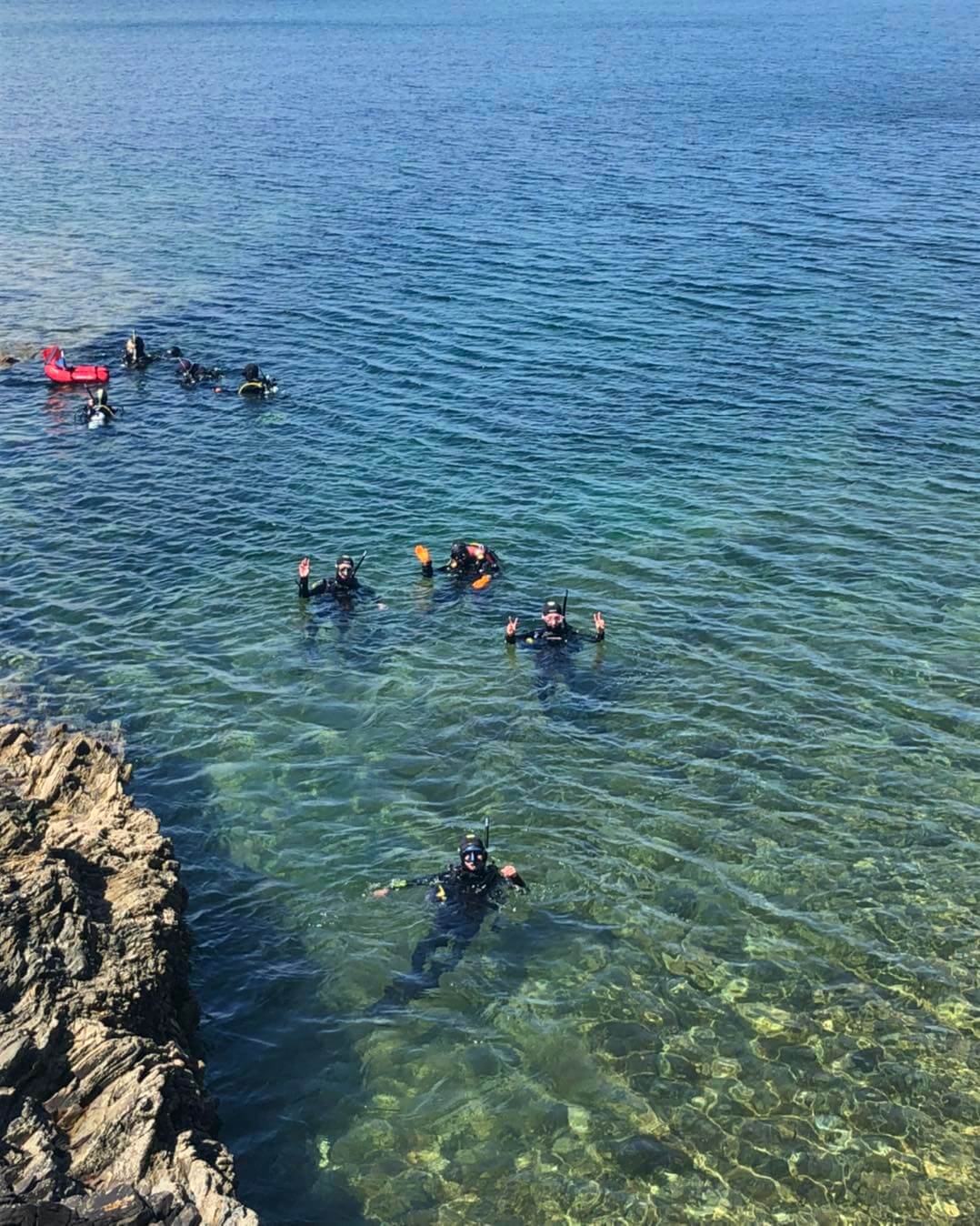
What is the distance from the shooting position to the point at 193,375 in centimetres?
4700

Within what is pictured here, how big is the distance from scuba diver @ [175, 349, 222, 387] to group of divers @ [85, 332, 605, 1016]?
4cm

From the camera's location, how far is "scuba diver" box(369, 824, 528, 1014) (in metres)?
20.2

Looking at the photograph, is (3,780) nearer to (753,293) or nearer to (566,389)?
(566,389)

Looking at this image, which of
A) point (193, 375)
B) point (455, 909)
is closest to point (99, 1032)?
point (455, 909)

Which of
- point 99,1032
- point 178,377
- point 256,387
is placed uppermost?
point 99,1032

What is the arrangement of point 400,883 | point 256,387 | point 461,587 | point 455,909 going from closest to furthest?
point 455,909 → point 400,883 → point 461,587 → point 256,387

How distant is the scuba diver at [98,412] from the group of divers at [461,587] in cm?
3

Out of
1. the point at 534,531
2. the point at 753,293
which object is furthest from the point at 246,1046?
the point at 753,293

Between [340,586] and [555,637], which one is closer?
[555,637]

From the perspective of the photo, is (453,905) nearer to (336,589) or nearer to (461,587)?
(336,589)

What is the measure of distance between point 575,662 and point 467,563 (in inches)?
207

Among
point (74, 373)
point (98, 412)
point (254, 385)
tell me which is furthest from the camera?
point (74, 373)

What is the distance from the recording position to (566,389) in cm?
4503

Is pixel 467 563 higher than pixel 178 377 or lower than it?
higher
